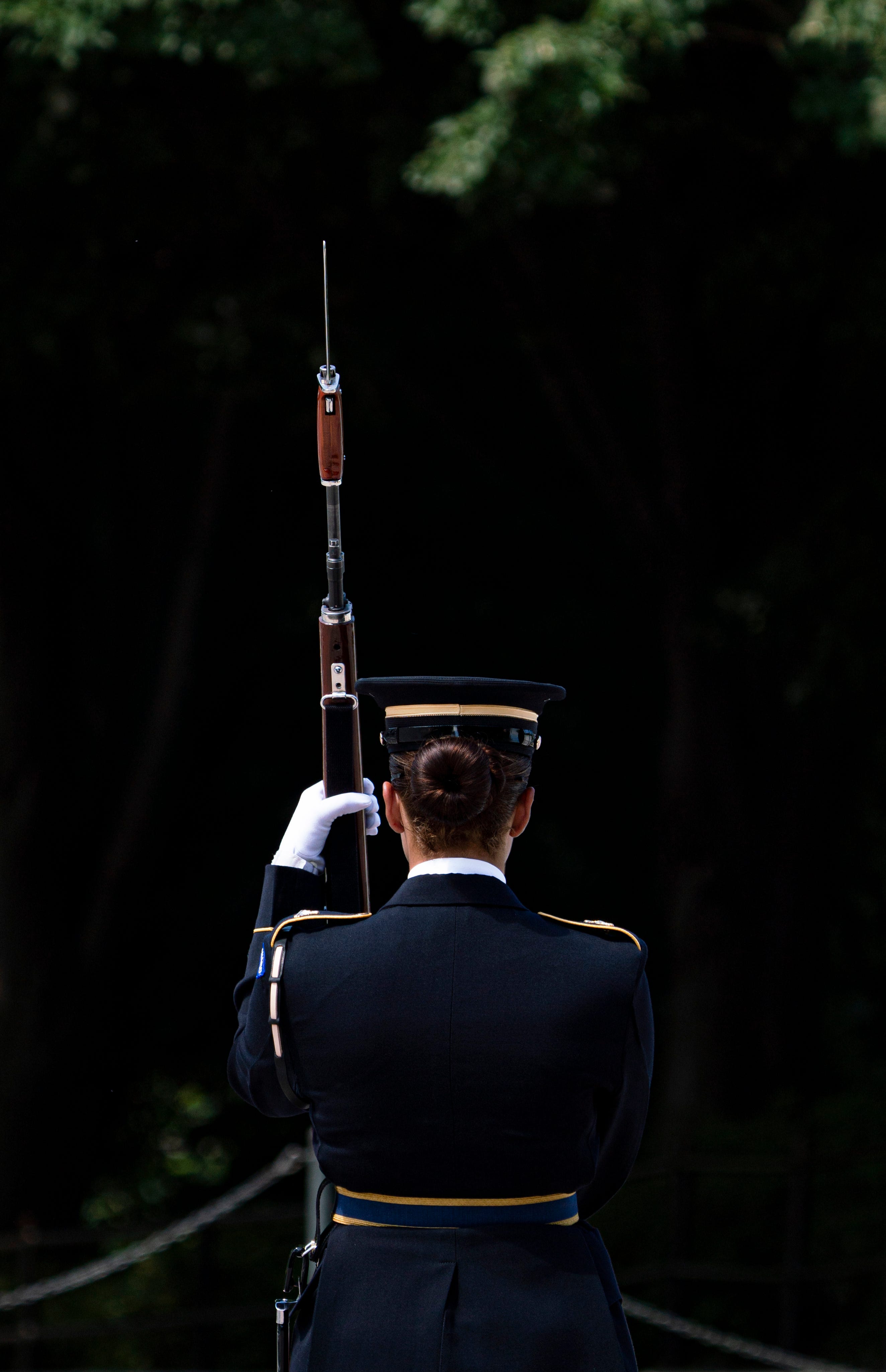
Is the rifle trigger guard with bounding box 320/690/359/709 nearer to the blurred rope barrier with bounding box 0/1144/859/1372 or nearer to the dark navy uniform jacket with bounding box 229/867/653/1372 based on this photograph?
the dark navy uniform jacket with bounding box 229/867/653/1372

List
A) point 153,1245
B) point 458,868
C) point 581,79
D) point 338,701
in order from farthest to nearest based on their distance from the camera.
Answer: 1. point 153,1245
2. point 581,79
3. point 338,701
4. point 458,868

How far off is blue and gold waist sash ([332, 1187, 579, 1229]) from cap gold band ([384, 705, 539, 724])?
67 centimetres

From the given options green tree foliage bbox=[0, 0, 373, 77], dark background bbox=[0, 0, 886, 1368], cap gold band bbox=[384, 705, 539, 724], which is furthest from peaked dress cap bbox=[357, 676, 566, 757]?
dark background bbox=[0, 0, 886, 1368]

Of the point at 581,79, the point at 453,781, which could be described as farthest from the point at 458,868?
the point at 581,79

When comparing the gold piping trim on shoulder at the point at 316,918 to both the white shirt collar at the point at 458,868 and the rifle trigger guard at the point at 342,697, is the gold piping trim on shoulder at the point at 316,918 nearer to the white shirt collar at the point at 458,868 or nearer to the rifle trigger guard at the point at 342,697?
the white shirt collar at the point at 458,868

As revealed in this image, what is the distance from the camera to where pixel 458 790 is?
2346mm

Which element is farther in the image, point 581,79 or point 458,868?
point 581,79

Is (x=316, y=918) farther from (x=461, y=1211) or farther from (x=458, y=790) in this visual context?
(x=461, y=1211)

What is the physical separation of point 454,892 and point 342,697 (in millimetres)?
472

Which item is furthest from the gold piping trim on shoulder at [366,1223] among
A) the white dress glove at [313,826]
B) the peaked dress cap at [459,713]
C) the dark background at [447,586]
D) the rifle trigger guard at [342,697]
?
the dark background at [447,586]

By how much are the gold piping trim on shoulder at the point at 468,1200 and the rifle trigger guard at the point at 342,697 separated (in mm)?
761

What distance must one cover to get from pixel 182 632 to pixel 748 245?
13.3 feet

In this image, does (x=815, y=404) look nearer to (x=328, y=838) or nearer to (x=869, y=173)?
(x=869, y=173)

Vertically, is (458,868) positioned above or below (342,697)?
below
